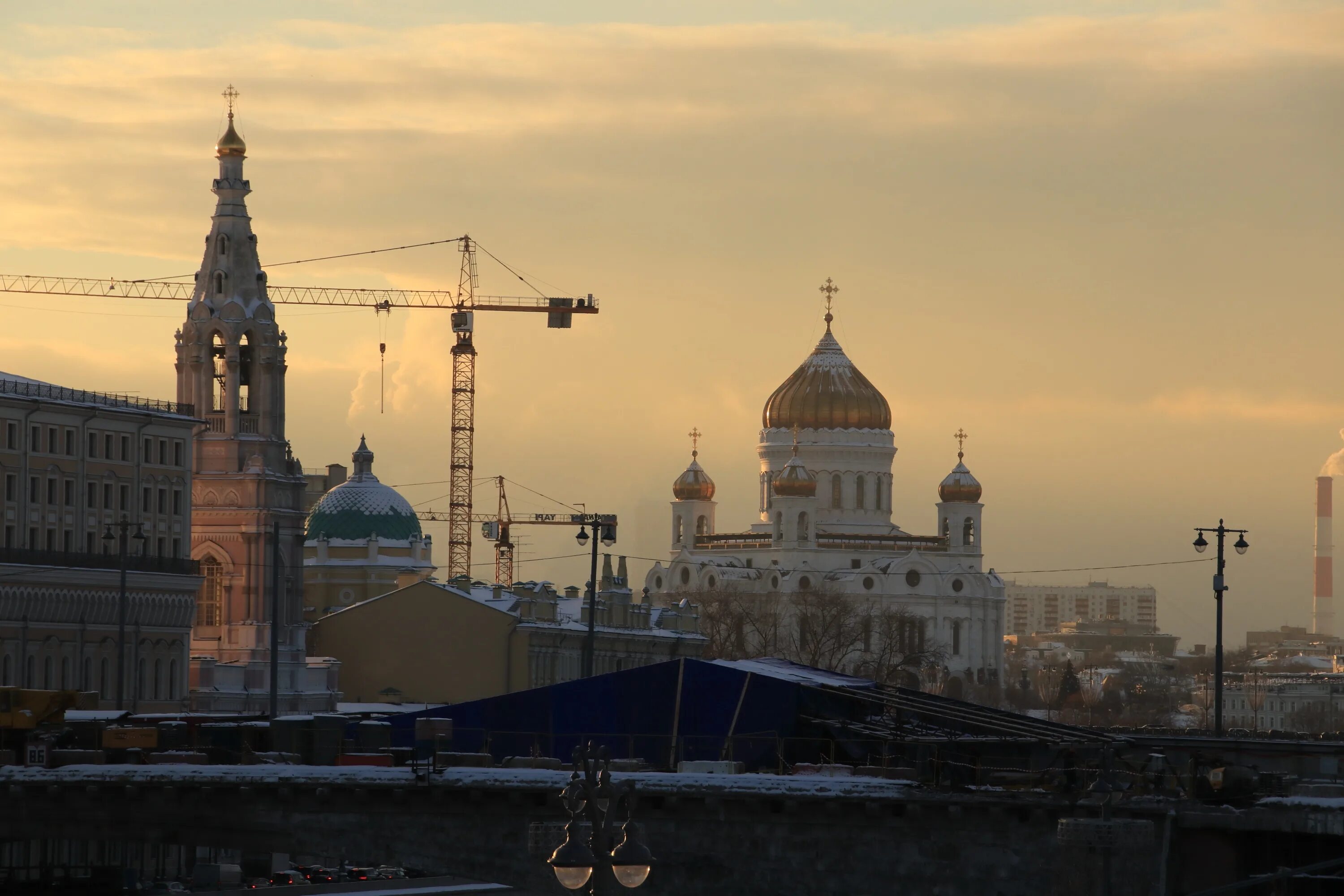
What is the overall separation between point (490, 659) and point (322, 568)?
2197cm

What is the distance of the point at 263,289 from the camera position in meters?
129

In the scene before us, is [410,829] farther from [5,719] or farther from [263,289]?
[263,289]

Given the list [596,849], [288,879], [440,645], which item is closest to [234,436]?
[440,645]

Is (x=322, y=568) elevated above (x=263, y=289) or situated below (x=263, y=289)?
below

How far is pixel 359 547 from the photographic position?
148875 millimetres

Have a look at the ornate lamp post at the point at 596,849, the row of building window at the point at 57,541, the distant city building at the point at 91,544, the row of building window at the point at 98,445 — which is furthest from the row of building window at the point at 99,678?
the ornate lamp post at the point at 596,849

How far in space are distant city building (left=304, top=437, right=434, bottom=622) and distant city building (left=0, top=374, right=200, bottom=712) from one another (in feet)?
96.0

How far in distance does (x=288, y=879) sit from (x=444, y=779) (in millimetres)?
38728

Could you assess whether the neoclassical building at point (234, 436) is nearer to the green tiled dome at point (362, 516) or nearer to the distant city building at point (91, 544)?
the distant city building at point (91, 544)

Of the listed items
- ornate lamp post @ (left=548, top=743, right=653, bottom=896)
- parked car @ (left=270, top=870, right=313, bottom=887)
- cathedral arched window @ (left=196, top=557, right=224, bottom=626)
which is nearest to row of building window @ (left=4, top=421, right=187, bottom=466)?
cathedral arched window @ (left=196, top=557, right=224, bottom=626)

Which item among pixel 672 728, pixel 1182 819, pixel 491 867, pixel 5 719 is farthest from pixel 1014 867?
pixel 5 719

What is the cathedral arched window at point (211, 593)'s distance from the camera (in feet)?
415

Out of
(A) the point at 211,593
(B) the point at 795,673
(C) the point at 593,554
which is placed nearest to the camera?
(B) the point at 795,673

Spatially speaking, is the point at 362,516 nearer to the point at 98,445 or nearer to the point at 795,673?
the point at 98,445
